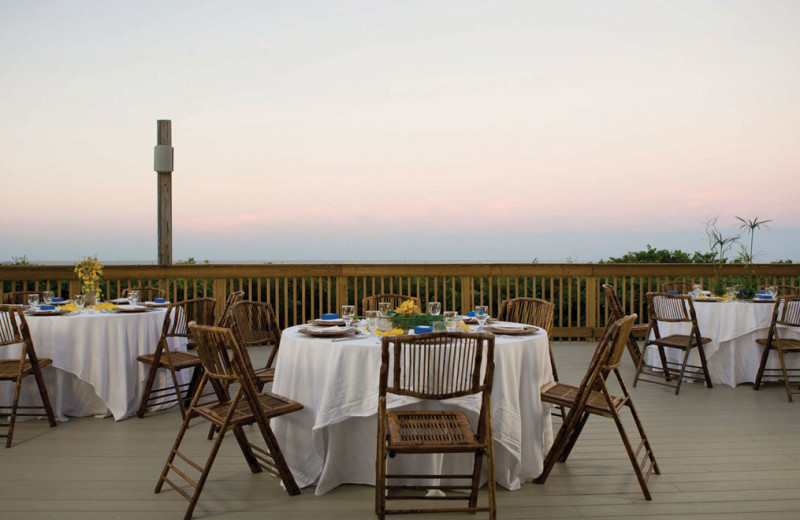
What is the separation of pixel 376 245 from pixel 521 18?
16.4ft

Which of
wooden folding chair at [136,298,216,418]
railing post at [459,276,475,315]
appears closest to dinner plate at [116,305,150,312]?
wooden folding chair at [136,298,216,418]

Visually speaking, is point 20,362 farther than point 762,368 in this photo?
No

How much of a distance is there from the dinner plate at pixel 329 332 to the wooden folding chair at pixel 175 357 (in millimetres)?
1547

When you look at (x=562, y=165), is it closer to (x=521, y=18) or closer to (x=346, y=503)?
(x=521, y=18)

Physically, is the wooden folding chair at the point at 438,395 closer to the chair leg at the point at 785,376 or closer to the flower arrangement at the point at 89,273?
the flower arrangement at the point at 89,273

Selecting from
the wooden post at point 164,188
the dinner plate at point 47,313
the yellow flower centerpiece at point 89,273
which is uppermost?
the wooden post at point 164,188

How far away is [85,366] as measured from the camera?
4504 mm

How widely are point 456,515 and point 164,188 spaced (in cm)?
637

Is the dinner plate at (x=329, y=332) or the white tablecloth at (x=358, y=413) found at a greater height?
the dinner plate at (x=329, y=332)

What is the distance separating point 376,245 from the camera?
11.7 m

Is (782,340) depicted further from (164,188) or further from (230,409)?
(164,188)

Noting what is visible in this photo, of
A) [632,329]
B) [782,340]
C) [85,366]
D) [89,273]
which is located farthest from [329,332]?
[782,340]

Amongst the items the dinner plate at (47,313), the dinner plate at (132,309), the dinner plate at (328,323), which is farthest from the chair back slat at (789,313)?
the dinner plate at (47,313)

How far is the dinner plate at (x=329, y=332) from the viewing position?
336 cm
